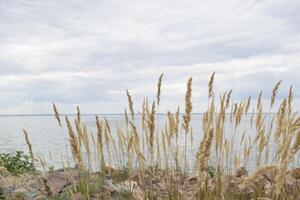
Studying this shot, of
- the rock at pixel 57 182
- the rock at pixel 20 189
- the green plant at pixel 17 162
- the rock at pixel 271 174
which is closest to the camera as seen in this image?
the rock at pixel 271 174

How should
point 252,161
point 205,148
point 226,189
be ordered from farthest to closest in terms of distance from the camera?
point 252,161
point 226,189
point 205,148

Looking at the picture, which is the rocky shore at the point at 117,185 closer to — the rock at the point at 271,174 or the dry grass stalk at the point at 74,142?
the rock at the point at 271,174

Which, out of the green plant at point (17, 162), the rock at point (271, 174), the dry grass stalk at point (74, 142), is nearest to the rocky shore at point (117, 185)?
the rock at point (271, 174)

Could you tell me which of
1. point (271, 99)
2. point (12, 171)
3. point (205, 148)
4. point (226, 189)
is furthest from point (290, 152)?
point (12, 171)

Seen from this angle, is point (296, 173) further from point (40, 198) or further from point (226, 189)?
point (40, 198)

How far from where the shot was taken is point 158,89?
3094 mm

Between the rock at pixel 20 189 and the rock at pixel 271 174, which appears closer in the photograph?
the rock at pixel 271 174

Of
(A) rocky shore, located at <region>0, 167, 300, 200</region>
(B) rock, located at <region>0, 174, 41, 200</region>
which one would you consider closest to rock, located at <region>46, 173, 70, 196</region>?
(A) rocky shore, located at <region>0, 167, 300, 200</region>

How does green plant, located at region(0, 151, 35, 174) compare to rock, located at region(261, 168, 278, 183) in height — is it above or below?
below

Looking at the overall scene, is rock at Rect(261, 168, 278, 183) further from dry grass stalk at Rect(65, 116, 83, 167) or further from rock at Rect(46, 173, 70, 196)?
rock at Rect(46, 173, 70, 196)

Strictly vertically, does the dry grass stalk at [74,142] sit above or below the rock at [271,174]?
above

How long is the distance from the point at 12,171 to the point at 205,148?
5.10 meters

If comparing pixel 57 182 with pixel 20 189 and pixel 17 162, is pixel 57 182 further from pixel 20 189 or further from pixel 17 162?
Answer: pixel 17 162

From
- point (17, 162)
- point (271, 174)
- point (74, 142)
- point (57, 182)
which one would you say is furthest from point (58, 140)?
point (74, 142)
